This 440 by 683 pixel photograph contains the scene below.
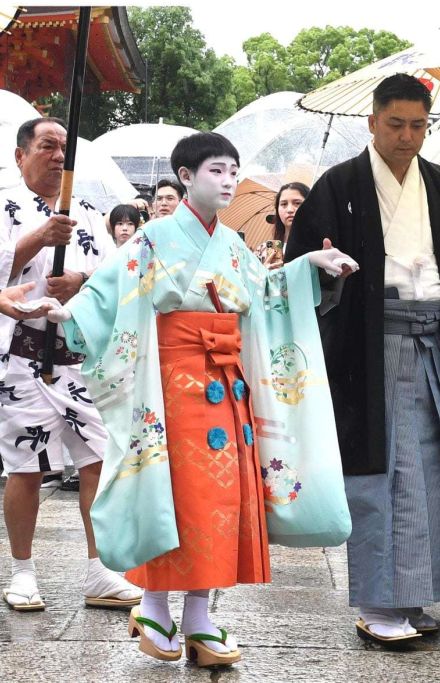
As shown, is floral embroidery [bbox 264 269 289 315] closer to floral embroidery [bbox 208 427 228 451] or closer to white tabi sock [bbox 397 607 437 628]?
floral embroidery [bbox 208 427 228 451]

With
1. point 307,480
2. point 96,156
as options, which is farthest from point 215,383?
point 96,156

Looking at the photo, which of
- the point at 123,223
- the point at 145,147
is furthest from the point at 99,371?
the point at 145,147

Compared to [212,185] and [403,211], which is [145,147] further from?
[212,185]

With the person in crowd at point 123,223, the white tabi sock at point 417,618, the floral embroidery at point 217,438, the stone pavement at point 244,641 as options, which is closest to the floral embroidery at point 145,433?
the floral embroidery at point 217,438

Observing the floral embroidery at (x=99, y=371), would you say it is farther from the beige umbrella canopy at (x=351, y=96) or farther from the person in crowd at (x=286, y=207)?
the person in crowd at (x=286, y=207)

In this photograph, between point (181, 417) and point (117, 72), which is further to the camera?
point (117, 72)

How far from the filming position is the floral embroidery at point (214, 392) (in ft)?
12.4

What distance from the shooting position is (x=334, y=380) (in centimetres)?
439

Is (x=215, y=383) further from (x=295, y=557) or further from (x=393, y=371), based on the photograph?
(x=295, y=557)

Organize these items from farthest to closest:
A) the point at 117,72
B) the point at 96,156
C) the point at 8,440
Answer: the point at 117,72
the point at 96,156
the point at 8,440

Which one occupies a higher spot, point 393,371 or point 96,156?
point 96,156

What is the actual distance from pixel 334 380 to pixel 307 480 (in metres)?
0.63

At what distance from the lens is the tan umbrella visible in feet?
33.9

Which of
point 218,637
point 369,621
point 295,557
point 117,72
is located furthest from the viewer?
point 117,72
